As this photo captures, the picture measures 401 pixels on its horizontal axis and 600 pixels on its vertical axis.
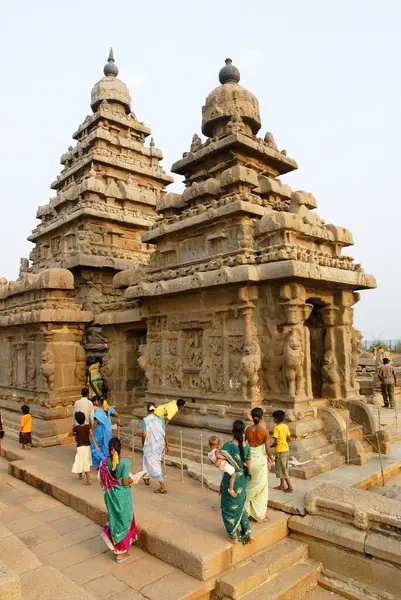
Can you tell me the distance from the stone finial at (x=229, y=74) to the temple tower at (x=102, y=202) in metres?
6.96

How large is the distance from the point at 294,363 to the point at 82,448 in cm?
405

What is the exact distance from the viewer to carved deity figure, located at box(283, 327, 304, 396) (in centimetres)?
786

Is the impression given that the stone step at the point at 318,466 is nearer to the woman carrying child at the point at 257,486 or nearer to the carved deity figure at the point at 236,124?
the woman carrying child at the point at 257,486

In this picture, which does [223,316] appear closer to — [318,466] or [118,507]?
[318,466]

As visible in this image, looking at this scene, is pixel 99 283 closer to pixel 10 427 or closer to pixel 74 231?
pixel 74 231

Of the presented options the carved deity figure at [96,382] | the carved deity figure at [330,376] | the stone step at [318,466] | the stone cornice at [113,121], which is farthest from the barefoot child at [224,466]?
the stone cornice at [113,121]

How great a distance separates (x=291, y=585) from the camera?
4.82 meters

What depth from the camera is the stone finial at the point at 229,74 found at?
11633mm

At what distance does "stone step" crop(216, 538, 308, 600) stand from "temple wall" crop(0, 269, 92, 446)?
7359 millimetres

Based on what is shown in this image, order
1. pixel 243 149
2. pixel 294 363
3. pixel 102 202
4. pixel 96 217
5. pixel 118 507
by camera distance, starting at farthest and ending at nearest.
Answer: pixel 102 202 → pixel 96 217 → pixel 243 149 → pixel 294 363 → pixel 118 507

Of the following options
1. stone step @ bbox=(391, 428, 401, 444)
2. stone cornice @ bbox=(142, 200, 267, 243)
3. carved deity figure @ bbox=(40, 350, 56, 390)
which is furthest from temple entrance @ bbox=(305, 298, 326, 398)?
carved deity figure @ bbox=(40, 350, 56, 390)

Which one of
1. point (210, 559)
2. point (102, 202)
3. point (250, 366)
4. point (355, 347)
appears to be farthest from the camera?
point (102, 202)

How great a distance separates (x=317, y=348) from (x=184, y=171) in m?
5.80

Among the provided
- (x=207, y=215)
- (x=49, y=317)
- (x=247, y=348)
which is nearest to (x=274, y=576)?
(x=247, y=348)
